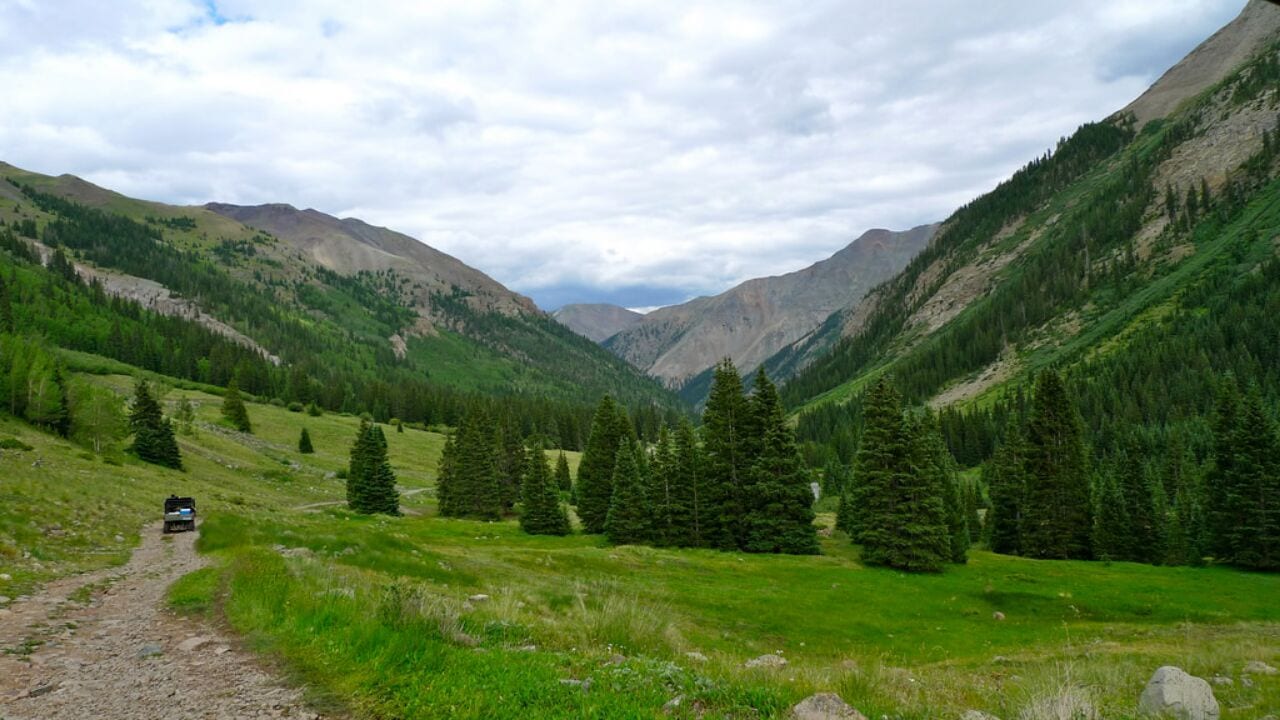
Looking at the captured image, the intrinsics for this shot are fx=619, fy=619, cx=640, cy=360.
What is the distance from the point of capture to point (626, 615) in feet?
51.8

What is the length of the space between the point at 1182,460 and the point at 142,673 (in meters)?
124

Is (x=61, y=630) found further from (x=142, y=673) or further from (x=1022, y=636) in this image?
(x=1022, y=636)

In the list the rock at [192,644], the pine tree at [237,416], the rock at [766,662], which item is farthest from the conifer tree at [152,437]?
the rock at [766,662]

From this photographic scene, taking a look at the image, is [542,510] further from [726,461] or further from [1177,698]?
[1177,698]

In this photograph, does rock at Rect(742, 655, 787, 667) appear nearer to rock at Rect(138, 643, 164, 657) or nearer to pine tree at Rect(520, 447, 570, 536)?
rock at Rect(138, 643, 164, 657)

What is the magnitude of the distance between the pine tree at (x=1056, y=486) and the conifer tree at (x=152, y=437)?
8902 centimetres

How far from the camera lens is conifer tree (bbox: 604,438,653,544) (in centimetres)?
5472

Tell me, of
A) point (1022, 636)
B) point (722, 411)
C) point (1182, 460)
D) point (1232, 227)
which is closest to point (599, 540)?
point (722, 411)

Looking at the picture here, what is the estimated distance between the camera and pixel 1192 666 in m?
18.9

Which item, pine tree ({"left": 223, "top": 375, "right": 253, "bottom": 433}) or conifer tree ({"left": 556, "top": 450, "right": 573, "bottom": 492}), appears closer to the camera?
conifer tree ({"left": 556, "top": 450, "right": 573, "bottom": 492})

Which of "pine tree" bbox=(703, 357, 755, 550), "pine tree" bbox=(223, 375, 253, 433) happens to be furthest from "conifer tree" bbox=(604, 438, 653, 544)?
"pine tree" bbox=(223, 375, 253, 433)

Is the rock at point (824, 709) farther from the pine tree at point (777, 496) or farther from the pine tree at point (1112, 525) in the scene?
the pine tree at point (1112, 525)

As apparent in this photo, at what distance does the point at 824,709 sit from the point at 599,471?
189ft

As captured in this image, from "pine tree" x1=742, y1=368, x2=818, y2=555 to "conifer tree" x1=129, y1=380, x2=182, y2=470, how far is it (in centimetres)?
6157
